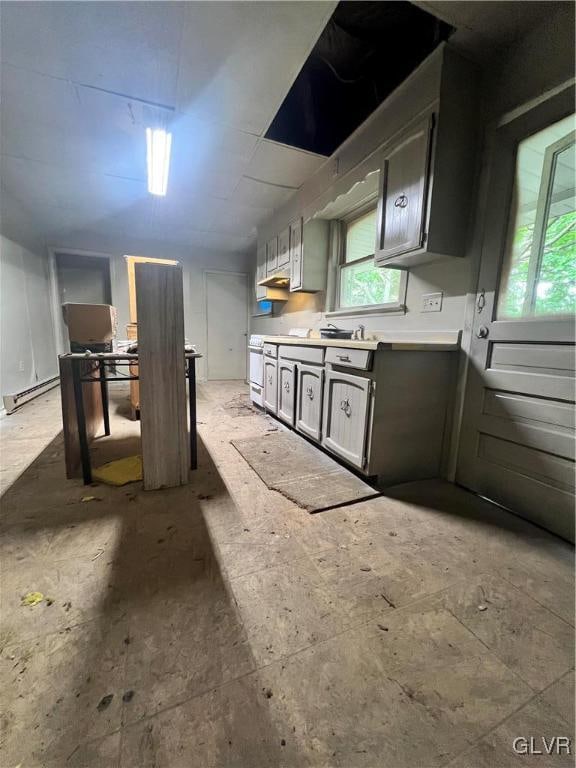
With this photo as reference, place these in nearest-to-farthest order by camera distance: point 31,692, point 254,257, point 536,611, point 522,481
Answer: point 31,692 < point 536,611 < point 522,481 < point 254,257

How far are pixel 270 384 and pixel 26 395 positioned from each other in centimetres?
305

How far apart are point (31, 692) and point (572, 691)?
1434 mm

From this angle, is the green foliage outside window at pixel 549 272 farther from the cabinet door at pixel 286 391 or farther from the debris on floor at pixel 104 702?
the debris on floor at pixel 104 702

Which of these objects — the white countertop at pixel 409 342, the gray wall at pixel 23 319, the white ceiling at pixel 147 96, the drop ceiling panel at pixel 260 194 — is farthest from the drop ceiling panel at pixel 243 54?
the gray wall at pixel 23 319

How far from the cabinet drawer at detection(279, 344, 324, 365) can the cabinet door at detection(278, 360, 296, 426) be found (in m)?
0.08

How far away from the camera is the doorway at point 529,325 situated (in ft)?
4.70

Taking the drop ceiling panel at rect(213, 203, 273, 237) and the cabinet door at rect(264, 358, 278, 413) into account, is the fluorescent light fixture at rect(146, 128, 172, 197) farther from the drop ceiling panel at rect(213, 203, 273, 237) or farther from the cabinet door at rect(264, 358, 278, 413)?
the cabinet door at rect(264, 358, 278, 413)

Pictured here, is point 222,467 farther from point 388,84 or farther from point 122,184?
point 122,184

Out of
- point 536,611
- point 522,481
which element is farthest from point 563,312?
point 536,611

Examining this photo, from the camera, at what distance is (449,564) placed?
127 cm

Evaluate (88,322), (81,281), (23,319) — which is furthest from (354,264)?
(81,281)

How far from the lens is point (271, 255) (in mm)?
4180

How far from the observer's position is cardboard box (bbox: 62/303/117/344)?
214 centimetres

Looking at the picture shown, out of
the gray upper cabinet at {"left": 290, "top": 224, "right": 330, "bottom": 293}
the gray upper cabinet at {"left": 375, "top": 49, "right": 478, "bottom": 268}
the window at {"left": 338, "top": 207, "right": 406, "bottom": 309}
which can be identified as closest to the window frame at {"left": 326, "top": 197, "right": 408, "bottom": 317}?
the window at {"left": 338, "top": 207, "right": 406, "bottom": 309}
